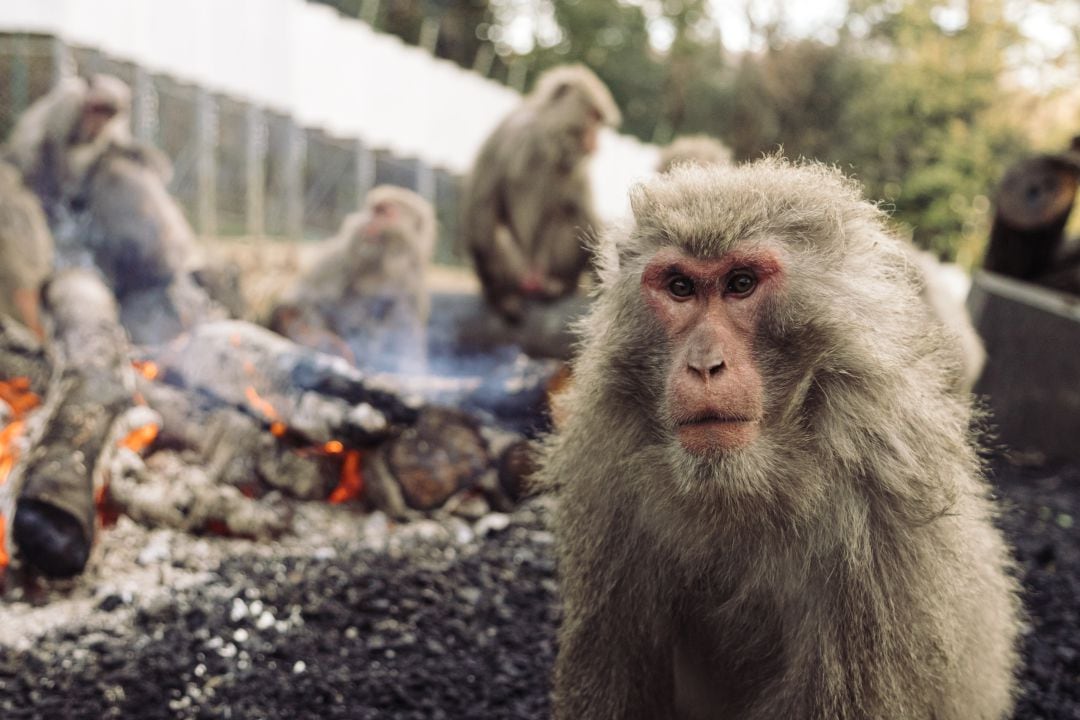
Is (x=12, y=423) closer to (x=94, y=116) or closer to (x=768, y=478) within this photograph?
(x=94, y=116)

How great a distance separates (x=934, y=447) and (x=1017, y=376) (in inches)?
229

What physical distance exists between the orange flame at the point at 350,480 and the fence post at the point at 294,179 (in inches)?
297

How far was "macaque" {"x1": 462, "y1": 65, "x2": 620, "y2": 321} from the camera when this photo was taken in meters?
8.31

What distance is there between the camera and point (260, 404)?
4.74 m

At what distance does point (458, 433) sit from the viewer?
4.84m

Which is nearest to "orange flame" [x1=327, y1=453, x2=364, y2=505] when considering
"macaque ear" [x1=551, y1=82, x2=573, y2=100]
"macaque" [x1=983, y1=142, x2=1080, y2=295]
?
"macaque ear" [x1=551, y1=82, x2=573, y2=100]

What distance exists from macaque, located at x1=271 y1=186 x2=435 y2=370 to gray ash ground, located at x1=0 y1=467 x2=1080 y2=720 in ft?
11.0

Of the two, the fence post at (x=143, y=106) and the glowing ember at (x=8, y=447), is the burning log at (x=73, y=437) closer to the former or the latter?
the glowing ember at (x=8, y=447)

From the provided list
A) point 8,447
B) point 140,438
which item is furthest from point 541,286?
point 8,447

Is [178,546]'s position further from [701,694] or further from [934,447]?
[934,447]

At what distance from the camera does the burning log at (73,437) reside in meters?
3.50

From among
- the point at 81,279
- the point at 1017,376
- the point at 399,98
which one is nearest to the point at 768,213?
the point at 81,279

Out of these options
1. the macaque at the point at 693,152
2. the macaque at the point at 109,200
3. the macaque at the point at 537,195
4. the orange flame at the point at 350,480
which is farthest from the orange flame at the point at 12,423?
the macaque at the point at 537,195

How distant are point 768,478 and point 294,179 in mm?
10688
